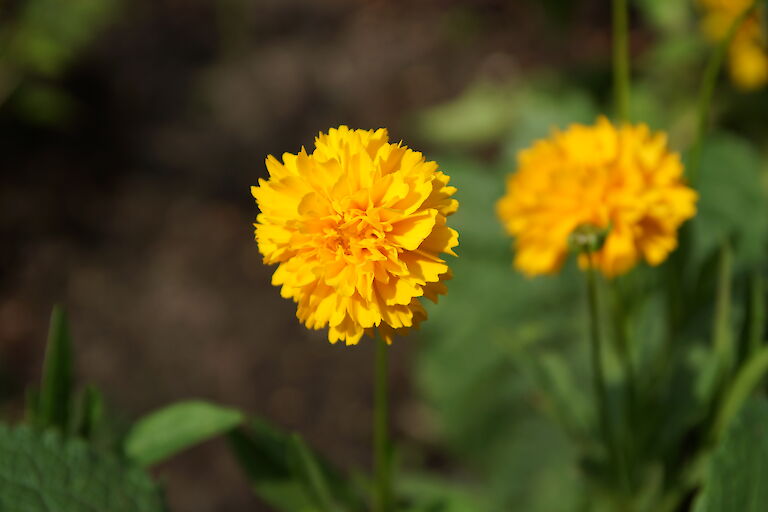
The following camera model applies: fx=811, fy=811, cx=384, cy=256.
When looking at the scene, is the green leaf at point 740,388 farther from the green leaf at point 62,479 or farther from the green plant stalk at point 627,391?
the green leaf at point 62,479

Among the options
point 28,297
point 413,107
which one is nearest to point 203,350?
point 28,297

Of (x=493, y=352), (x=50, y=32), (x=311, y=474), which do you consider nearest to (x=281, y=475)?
(x=311, y=474)

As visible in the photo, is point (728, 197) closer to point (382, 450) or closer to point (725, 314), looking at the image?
point (725, 314)

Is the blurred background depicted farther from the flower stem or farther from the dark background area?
the flower stem

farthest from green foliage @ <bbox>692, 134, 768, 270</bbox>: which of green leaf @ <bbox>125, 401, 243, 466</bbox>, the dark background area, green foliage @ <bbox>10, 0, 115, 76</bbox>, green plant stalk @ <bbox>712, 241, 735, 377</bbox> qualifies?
green foliage @ <bbox>10, 0, 115, 76</bbox>

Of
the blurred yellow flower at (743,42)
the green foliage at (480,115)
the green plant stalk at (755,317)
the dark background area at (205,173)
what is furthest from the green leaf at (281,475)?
the green foliage at (480,115)

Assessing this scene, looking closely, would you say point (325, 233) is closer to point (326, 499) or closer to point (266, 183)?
point (266, 183)
